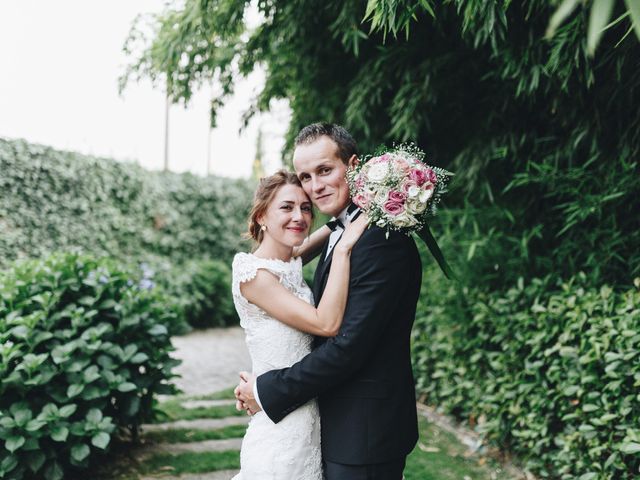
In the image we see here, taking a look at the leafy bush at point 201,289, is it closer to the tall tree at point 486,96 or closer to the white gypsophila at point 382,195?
the tall tree at point 486,96

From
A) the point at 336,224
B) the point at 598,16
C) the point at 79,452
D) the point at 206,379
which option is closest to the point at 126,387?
the point at 79,452

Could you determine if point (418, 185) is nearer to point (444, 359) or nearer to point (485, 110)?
point (485, 110)

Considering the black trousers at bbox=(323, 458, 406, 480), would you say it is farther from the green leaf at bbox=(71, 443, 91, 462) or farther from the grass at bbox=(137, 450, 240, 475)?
the grass at bbox=(137, 450, 240, 475)

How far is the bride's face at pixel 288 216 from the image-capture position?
2.28 meters

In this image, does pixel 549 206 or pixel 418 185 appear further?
pixel 549 206

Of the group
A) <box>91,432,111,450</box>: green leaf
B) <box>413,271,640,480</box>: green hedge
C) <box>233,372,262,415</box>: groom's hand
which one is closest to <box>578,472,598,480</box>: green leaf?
<box>413,271,640,480</box>: green hedge

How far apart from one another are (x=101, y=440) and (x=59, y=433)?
23cm

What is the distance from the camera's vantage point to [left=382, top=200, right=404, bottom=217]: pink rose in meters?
1.92

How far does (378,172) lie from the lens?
1.96 meters

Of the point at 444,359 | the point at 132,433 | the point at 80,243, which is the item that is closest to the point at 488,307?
the point at 444,359

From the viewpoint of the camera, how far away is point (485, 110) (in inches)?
169

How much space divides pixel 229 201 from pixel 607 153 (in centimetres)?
911

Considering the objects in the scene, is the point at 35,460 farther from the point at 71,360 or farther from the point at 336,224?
the point at 336,224

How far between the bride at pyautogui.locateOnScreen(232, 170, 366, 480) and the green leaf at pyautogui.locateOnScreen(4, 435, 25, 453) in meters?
1.51
